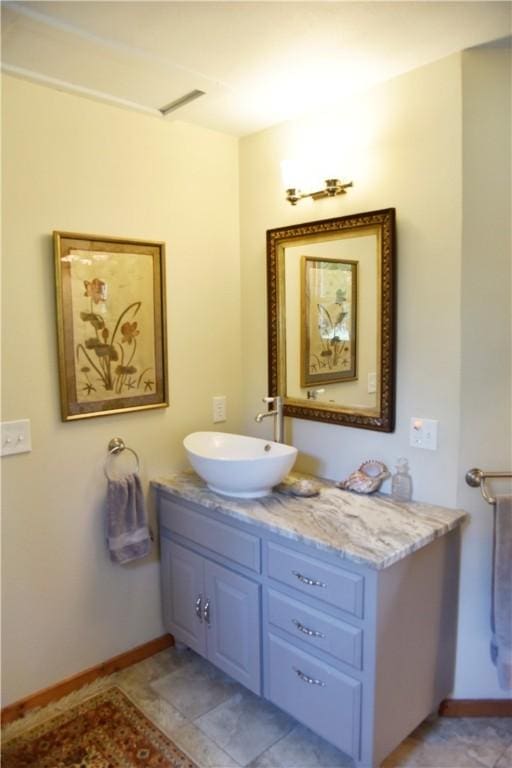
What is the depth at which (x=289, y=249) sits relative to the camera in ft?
7.98

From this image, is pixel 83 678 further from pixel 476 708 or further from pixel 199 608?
pixel 476 708

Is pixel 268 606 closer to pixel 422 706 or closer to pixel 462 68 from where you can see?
pixel 422 706

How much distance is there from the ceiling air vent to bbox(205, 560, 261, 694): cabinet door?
186 centimetres

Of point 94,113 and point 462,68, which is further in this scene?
point 94,113

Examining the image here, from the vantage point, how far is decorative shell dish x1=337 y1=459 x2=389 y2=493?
212cm

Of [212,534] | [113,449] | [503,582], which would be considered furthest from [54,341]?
[503,582]

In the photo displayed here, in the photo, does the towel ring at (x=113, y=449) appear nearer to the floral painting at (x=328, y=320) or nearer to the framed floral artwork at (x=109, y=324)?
the framed floral artwork at (x=109, y=324)

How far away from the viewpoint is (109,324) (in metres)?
2.18

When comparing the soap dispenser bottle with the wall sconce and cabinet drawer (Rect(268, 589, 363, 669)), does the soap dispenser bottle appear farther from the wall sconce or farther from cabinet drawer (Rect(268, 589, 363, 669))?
the wall sconce

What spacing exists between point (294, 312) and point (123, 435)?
0.93m

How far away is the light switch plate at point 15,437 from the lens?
1.92 meters

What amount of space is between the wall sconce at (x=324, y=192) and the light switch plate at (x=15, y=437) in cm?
142

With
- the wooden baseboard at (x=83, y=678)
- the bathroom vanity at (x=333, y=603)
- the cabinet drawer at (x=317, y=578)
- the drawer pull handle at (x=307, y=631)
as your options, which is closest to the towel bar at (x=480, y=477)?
the bathroom vanity at (x=333, y=603)

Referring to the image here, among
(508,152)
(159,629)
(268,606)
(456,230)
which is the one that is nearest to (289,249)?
(456,230)
